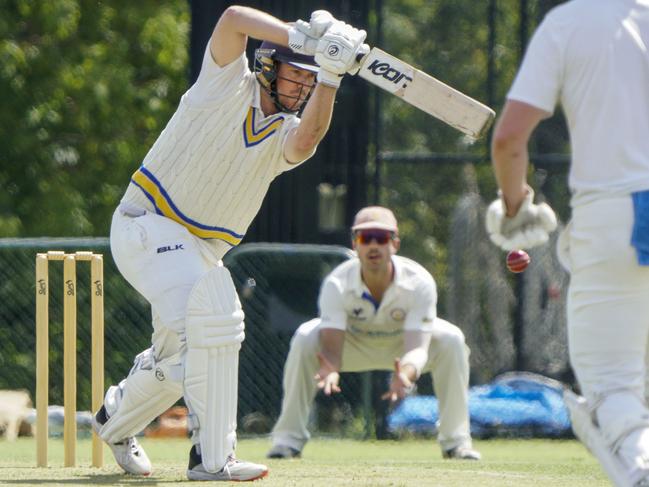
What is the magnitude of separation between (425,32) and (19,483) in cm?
613

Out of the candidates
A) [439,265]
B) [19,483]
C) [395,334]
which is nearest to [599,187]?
[19,483]

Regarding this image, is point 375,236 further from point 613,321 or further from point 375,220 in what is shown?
point 613,321

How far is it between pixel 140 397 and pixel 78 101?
7854 mm

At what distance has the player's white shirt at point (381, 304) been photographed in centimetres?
724

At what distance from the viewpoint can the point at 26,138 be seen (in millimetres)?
12312

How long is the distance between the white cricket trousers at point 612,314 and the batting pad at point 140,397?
1.67 meters

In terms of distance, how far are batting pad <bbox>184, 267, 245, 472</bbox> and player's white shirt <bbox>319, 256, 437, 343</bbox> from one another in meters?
2.46

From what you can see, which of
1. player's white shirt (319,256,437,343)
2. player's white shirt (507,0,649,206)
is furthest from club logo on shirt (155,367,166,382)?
player's white shirt (319,256,437,343)

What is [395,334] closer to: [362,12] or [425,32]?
[362,12]

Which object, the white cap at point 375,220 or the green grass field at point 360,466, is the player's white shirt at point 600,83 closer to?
the green grass field at point 360,466

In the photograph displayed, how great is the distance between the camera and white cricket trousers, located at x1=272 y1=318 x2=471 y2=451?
7039mm

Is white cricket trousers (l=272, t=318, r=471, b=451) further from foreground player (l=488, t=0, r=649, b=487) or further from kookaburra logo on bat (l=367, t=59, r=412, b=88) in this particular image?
foreground player (l=488, t=0, r=649, b=487)

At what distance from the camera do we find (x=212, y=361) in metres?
4.78

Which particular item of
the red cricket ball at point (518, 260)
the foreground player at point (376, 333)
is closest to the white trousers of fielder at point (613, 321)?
the red cricket ball at point (518, 260)
